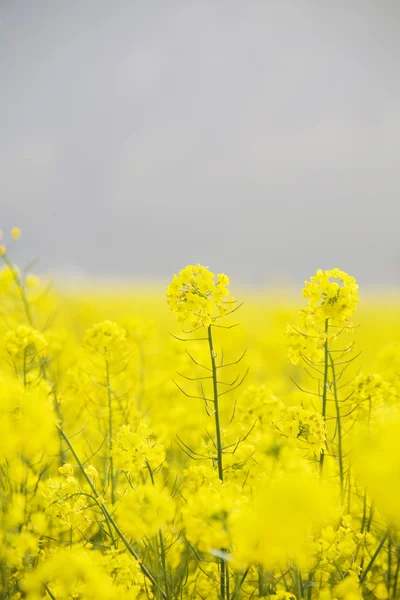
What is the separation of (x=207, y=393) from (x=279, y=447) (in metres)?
3.76

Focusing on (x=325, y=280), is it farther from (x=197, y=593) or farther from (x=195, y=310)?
(x=197, y=593)

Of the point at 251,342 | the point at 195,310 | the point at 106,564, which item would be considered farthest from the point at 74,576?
the point at 251,342

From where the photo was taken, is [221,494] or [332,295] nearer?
[221,494]

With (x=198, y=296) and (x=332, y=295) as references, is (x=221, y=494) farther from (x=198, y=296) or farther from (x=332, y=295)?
(x=332, y=295)

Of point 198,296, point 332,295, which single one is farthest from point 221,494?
point 332,295

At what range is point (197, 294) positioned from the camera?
229 cm

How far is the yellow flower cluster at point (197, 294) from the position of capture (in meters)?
2.27

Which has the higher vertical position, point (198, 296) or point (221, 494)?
point (198, 296)

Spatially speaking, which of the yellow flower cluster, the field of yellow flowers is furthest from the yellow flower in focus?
the yellow flower cluster

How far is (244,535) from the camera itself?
138 centimetres

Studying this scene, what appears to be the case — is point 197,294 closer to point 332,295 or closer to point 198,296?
point 198,296

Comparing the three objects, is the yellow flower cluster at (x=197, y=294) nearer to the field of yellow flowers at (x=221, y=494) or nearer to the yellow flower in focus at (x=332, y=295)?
the field of yellow flowers at (x=221, y=494)

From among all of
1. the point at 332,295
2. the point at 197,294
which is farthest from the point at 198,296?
the point at 332,295

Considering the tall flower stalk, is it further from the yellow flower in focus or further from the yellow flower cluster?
the yellow flower in focus
